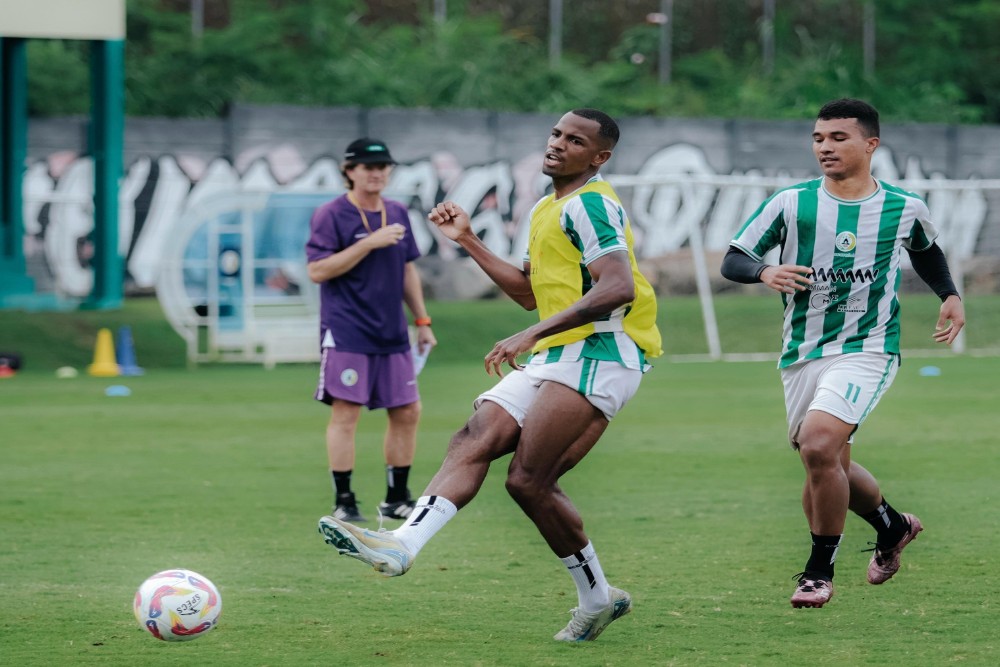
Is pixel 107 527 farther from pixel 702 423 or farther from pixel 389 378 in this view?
pixel 702 423

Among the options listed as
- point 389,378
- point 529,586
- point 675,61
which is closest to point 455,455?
point 529,586

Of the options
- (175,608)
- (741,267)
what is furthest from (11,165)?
(175,608)

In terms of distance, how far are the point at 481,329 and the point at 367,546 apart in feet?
55.0

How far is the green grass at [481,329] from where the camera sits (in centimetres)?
2022

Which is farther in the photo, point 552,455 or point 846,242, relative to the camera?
point 846,242

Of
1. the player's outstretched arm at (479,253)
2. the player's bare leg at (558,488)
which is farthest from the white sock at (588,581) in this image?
the player's outstretched arm at (479,253)

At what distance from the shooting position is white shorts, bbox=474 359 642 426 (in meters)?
5.80

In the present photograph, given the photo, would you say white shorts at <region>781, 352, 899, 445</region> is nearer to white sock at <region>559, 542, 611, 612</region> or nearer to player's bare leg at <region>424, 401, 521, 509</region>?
white sock at <region>559, 542, 611, 612</region>

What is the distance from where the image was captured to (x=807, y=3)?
40500 mm

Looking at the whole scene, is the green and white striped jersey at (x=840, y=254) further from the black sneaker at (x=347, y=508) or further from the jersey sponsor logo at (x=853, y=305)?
the black sneaker at (x=347, y=508)

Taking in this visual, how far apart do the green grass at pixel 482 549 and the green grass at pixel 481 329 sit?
19.2 ft

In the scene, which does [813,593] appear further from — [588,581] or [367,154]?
[367,154]

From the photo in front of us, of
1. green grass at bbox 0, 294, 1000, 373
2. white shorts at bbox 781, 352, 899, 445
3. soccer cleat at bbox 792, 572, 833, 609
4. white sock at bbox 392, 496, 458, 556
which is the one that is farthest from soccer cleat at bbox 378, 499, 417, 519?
green grass at bbox 0, 294, 1000, 373

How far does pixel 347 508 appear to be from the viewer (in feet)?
28.5
